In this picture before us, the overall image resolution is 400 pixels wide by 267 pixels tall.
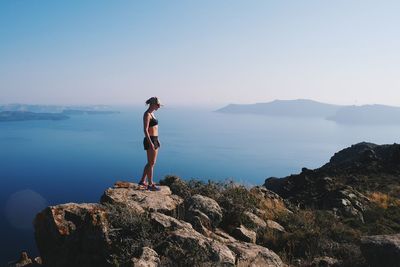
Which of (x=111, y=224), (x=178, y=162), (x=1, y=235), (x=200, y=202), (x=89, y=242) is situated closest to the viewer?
(x=89, y=242)

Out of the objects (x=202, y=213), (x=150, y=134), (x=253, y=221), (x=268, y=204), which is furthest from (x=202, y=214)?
(x=268, y=204)

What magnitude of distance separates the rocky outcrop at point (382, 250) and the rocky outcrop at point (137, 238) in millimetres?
1898

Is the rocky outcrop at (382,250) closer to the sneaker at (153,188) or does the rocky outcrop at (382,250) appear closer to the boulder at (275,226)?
the boulder at (275,226)

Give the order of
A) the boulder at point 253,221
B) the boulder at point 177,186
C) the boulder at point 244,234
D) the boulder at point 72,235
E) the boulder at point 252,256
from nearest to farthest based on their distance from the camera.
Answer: the boulder at point 252,256
the boulder at point 72,235
the boulder at point 244,234
the boulder at point 253,221
the boulder at point 177,186

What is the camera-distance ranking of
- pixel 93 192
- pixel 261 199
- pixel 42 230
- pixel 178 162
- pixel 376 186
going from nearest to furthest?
pixel 42 230, pixel 261 199, pixel 376 186, pixel 93 192, pixel 178 162

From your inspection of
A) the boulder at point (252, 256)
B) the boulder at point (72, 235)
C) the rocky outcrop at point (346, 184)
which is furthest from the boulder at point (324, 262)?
the rocky outcrop at point (346, 184)

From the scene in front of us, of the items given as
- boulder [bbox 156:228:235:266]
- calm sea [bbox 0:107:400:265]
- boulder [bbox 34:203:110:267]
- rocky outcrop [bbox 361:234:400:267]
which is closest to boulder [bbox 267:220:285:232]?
rocky outcrop [bbox 361:234:400:267]

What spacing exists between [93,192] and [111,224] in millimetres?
93726

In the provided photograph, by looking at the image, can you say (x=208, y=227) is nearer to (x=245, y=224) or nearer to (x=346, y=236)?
(x=245, y=224)

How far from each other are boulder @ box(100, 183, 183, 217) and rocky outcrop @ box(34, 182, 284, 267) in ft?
0.09

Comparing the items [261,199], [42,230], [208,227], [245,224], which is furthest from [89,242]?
[261,199]

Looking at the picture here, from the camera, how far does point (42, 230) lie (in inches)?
344

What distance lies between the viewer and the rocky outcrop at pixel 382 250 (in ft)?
23.4

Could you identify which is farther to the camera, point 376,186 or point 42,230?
point 376,186
